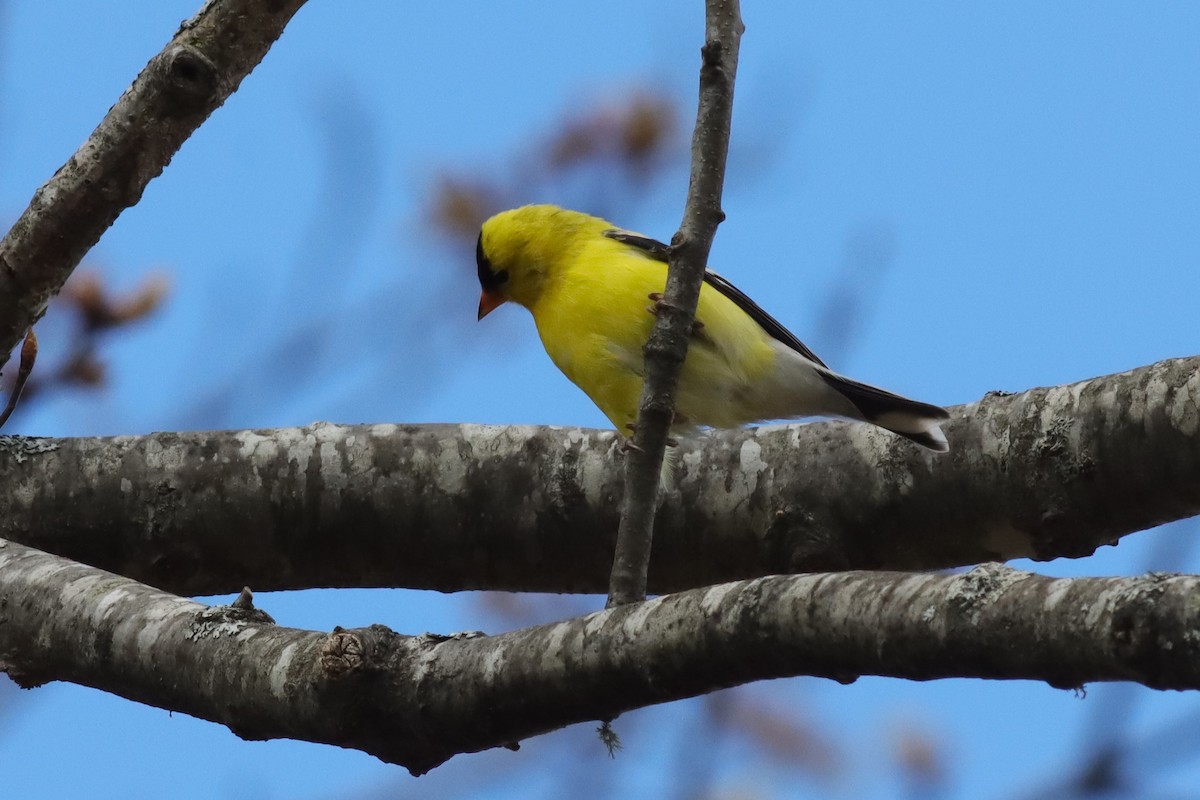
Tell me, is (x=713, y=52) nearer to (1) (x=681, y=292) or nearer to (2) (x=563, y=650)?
(1) (x=681, y=292)

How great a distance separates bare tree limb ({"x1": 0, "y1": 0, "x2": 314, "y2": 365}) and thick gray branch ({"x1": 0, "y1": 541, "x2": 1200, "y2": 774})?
78 cm

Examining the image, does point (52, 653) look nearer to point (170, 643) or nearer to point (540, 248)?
point (170, 643)

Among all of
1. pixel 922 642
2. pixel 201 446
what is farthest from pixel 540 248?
pixel 922 642

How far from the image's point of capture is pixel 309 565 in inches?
151

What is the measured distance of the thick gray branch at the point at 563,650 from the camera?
156cm

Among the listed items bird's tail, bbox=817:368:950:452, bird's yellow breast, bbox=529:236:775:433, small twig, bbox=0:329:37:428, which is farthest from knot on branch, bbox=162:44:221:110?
bird's tail, bbox=817:368:950:452

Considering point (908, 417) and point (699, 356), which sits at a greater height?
point (699, 356)

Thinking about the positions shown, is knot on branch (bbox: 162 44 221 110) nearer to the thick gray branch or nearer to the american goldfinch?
the thick gray branch

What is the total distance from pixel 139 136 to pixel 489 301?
1.85 metres

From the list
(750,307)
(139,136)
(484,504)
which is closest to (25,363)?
(139,136)

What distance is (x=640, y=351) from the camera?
155 inches

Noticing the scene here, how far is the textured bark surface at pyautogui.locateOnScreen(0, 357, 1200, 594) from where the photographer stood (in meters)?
3.46

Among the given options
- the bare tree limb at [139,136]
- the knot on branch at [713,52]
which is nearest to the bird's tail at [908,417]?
the knot on branch at [713,52]

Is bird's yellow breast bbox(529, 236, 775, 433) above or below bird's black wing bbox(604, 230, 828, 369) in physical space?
below
